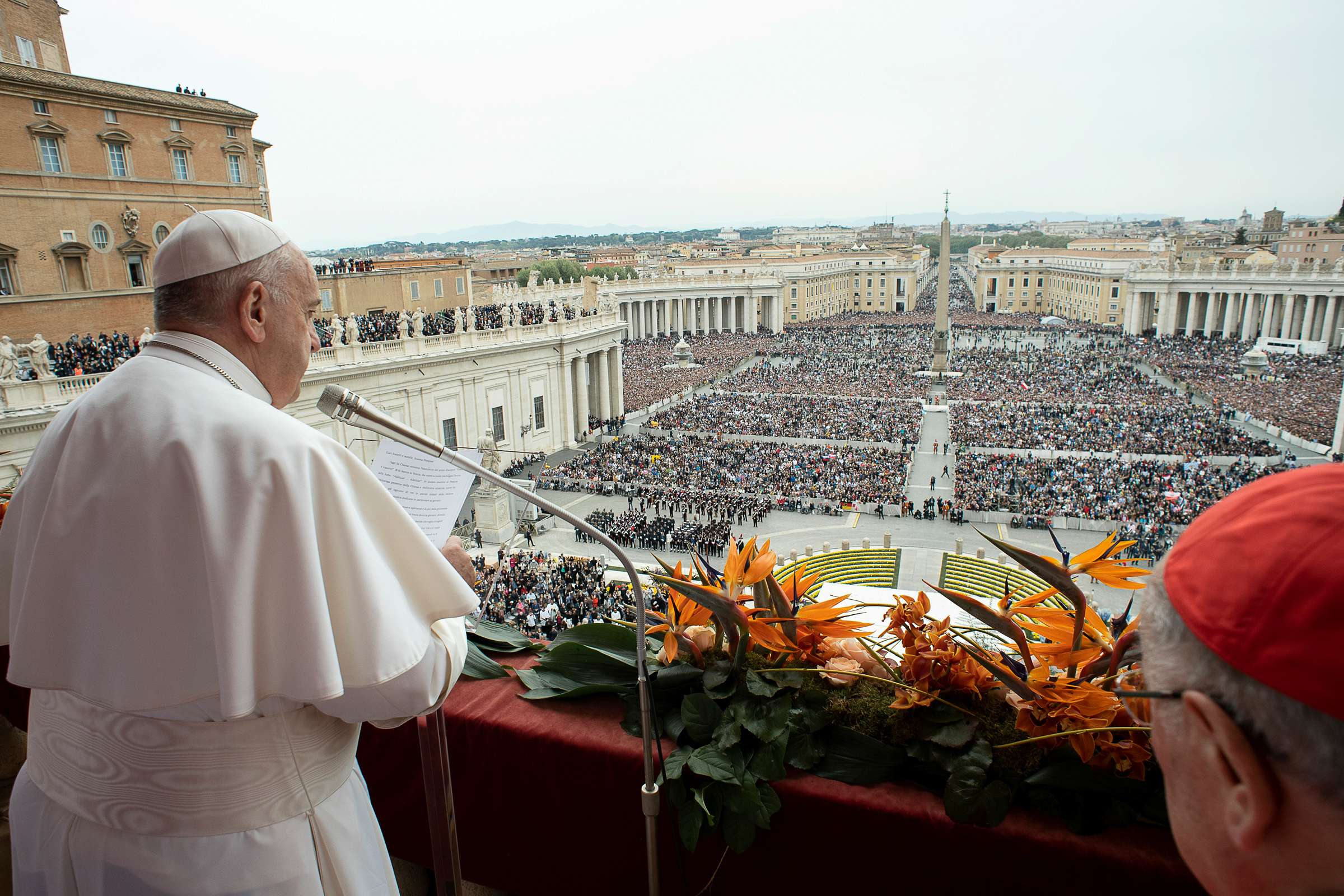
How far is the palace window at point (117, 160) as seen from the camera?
2328 cm

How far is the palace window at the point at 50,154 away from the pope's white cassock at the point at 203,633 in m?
26.1

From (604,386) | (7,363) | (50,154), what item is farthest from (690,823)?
(604,386)

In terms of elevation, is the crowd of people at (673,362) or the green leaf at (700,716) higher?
the green leaf at (700,716)

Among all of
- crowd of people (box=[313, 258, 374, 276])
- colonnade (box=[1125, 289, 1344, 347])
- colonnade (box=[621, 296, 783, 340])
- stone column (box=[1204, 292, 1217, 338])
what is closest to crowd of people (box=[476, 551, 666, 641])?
crowd of people (box=[313, 258, 374, 276])

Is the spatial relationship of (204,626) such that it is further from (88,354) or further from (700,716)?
(88,354)

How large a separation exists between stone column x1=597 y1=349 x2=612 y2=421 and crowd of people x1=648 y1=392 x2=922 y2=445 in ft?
7.70

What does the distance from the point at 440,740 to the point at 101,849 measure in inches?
32.9

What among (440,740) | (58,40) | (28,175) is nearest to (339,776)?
(440,740)

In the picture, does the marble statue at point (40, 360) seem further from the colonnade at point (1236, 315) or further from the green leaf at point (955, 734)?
the colonnade at point (1236, 315)

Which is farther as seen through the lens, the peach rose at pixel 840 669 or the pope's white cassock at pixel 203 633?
the peach rose at pixel 840 669

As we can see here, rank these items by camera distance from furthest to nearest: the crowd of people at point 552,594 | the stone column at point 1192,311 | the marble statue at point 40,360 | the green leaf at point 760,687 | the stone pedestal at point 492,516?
the stone column at point 1192,311 → the stone pedestal at point 492,516 → the marble statue at point 40,360 → the crowd of people at point 552,594 → the green leaf at point 760,687

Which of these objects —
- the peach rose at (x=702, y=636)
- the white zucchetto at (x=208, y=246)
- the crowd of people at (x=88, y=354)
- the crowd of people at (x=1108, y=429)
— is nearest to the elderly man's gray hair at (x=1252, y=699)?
the peach rose at (x=702, y=636)

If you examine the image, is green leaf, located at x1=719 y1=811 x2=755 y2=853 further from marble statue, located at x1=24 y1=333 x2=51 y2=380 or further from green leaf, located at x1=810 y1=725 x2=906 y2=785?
marble statue, located at x1=24 y1=333 x2=51 y2=380

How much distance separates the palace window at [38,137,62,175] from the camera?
21.5 metres
